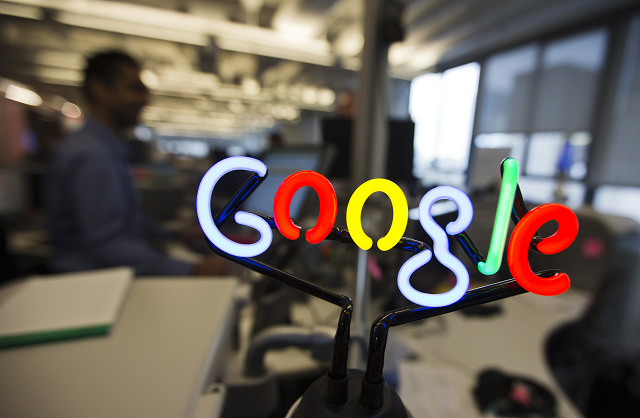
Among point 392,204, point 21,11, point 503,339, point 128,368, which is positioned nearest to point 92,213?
point 128,368

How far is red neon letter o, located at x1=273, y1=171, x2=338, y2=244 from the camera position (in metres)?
0.24

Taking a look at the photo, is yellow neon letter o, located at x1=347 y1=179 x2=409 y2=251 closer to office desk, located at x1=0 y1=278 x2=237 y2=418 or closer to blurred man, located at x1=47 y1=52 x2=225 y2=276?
office desk, located at x1=0 y1=278 x2=237 y2=418

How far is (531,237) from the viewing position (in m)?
0.22

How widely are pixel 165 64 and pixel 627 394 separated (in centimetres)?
709

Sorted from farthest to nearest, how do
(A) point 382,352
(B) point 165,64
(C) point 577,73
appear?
(B) point 165,64, (C) point 577,73, (A) point 382,352

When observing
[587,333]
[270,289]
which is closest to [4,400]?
[270,289]

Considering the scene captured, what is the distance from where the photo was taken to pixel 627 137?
2.64m

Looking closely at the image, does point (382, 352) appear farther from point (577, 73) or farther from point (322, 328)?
point (577, 73)

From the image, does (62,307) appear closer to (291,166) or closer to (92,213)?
(291,166)

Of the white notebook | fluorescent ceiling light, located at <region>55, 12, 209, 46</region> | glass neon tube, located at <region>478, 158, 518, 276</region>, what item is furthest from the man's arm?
fluorescent ceiling light, located at <region>55, 12, 209, 46</region>

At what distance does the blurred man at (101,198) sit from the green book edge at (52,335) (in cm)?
63

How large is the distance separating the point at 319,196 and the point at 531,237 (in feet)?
0.57

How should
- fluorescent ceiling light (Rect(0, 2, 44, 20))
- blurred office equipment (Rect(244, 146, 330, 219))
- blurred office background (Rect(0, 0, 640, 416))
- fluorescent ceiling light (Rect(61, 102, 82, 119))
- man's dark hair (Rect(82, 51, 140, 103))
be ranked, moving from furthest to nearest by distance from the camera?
fluorescent ceiling light (Rect(61, 102, 82, 119))
fluorescent ceiling light (Rect(0, 2, 44, 20))
man's dark hair (Rect(82, 51, 140, 103))
blurred office equipment (Rect(244, 146, 330, 219))
blurred office background (Rect(0, 0, 640, 416))

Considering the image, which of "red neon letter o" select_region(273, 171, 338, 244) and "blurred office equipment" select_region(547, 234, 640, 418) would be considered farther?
"blurred office equipment" select_region(547, 234, 640, 418)
